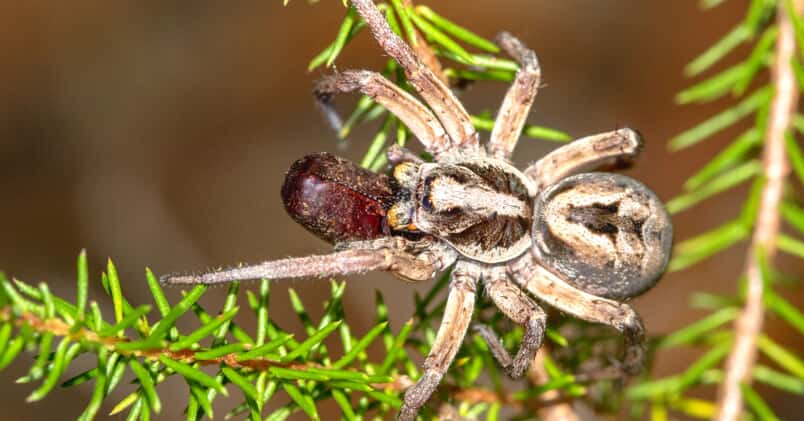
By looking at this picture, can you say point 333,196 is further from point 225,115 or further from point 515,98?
point 225,115

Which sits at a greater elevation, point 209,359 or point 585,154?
point 585,154

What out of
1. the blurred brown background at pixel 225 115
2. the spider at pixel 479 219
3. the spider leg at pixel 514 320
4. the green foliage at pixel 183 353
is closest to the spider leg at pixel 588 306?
the spider at pixel 479 219

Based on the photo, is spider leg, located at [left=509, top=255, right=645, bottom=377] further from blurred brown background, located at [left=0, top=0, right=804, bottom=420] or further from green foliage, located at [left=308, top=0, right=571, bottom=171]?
blurred brown background, located at [left=0, top=0, right=804, bottom=420]

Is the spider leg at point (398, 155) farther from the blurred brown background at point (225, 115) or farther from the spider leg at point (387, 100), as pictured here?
the blurred brown background at point (225, 115)

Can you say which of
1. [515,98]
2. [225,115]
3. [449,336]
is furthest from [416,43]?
[225,115]

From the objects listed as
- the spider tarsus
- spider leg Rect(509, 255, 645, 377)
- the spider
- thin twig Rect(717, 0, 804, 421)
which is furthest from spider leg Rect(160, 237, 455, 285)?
thin twig Rect(717, 0, 804, 421)

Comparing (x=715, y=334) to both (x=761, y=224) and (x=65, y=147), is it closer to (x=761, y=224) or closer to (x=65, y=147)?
(x=761, y=224)

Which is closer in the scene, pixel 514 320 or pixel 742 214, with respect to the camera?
pixel 742 214

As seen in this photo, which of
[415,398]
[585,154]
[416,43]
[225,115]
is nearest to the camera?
[415,398]
